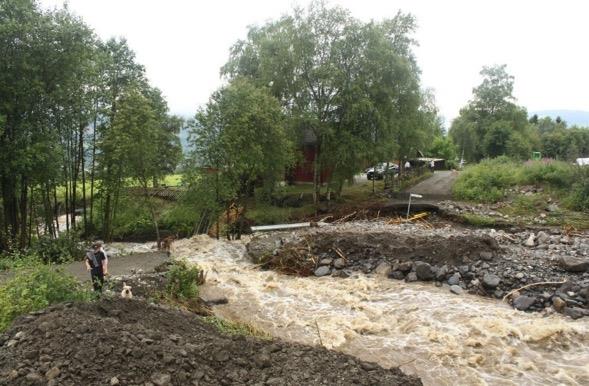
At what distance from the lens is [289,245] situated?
17.2m

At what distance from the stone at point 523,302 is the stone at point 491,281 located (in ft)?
3.06

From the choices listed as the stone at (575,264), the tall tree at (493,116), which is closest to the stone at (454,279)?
the stone at (575,264)

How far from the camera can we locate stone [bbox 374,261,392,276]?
15.1 meters

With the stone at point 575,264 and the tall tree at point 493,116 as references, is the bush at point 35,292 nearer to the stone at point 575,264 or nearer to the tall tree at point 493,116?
the stone at point 575,264

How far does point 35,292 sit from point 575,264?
1454 cm

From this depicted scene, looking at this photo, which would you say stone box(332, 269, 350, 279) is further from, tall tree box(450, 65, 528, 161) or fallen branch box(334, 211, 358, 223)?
tall tree box(450, 65, 528, 161)

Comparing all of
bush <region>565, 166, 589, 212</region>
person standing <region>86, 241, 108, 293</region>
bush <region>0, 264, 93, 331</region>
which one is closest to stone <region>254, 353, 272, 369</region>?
bush <region>0, 264, 93, 331</region>

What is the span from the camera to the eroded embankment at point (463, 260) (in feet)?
41.4

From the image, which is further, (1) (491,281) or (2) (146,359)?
(1) (491,281)

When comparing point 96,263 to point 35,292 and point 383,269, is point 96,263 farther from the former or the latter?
point 383,269

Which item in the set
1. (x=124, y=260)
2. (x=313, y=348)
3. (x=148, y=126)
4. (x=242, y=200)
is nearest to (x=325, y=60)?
(x=242, y=200)

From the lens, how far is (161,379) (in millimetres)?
5676

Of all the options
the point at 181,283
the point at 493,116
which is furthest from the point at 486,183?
the point at 181,283

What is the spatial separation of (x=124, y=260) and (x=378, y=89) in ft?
58.6
